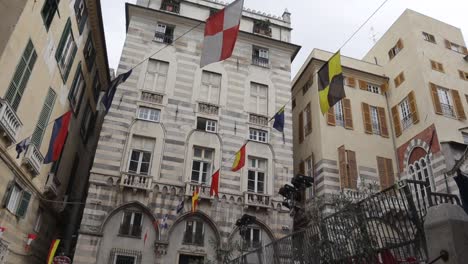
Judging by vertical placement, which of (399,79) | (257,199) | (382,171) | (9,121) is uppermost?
(399,79)

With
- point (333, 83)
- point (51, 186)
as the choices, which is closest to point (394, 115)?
point (333, 83)

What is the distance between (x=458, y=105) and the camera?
69.1 ft

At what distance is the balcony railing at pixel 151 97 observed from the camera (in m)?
20.7

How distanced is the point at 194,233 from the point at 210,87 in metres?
8.97

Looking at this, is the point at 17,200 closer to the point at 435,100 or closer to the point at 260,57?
the point at 260,57

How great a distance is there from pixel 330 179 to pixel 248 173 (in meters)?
4.68

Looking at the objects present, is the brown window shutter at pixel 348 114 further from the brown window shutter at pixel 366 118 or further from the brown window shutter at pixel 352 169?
the brown window shutter at pixel 352 169

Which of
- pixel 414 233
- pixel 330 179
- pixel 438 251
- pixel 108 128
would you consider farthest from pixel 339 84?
pixel 108 128

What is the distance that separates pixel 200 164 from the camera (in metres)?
20.0

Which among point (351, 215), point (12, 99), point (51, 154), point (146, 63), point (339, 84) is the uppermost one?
point (146, 63)

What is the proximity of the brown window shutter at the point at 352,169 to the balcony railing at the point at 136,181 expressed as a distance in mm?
11153

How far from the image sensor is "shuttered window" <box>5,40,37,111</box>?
481 inches

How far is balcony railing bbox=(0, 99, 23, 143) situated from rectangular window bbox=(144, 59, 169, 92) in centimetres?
918

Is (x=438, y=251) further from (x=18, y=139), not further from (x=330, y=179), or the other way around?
(x=330, y=179)
